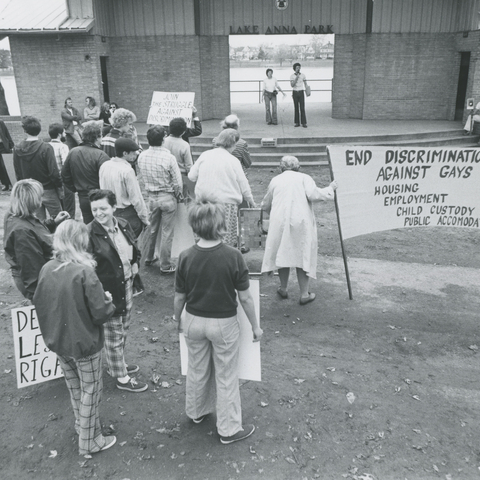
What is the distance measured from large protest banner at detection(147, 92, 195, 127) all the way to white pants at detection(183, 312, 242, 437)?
22.4 ft

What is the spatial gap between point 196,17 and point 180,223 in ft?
39.0

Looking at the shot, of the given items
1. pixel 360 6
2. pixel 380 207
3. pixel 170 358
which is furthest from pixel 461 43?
pixel 170 358

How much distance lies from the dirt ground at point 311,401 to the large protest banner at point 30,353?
0.32 m

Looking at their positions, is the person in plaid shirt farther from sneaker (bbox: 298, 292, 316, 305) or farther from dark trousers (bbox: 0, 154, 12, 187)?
dark trousers (bbox: 0, 154, 12, 187)

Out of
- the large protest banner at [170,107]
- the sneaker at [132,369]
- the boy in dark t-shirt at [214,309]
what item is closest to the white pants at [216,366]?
the boy in dark t-shirt at [214,309]

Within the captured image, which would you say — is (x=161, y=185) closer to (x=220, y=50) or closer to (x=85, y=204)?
(x=85, y=204)

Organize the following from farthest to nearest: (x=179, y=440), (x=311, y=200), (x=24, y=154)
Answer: (x=24, y=154)
(x=311, y=200)
(x=179, y=440)

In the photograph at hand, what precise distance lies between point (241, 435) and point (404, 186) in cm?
354

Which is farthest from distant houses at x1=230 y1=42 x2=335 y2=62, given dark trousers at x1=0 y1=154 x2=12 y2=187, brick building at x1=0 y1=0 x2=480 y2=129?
dark trousers at x1=0 y1=154 x2=12 y2=187

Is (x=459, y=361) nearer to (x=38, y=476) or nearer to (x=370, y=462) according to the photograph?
(x=370, y=462)

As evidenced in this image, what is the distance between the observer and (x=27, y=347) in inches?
167

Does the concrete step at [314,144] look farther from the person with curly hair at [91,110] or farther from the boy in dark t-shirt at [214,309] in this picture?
the boy in dark t-shirt at [214,309]

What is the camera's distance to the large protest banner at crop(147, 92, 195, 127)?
10.2m

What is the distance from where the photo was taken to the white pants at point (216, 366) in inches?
145
